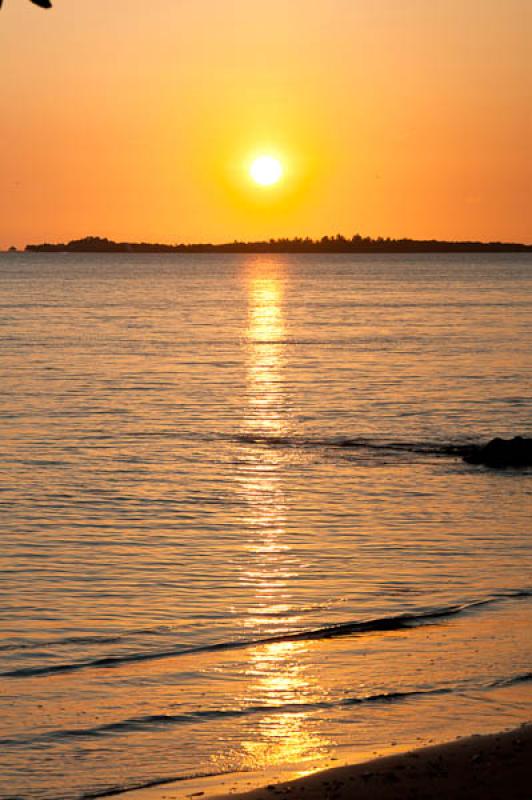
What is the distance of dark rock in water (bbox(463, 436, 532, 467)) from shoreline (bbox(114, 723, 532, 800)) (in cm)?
2067

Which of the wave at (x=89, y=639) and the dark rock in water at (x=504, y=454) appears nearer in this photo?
the wave at (x=89, y=639)

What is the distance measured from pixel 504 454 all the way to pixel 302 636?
56.3ft

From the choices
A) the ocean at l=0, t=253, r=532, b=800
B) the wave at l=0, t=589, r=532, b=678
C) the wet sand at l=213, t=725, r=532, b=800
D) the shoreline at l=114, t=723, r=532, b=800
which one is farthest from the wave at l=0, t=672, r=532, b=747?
the wet sand at l=213, t=725, r=532, b=800

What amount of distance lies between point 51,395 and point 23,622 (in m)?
31.3

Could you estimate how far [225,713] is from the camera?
43.0 feet

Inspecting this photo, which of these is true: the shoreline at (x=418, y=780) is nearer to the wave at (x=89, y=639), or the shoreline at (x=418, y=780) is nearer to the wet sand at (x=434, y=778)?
the wet sand at (x=434, y=778)

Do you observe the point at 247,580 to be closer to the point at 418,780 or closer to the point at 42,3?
the point at 418,780

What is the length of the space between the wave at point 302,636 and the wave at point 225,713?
1858 mm

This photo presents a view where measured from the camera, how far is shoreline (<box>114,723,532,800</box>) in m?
10.3

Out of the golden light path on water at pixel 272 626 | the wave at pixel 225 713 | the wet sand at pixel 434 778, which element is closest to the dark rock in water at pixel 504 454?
the golden light path on water at pixel 272 626

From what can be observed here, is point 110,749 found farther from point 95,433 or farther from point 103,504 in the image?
point 95,433

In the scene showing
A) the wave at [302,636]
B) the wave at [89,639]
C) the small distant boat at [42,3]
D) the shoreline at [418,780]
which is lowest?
the wave at [89,639]

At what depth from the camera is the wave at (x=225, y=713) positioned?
12469mm

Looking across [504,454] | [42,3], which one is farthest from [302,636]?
[504,454]
